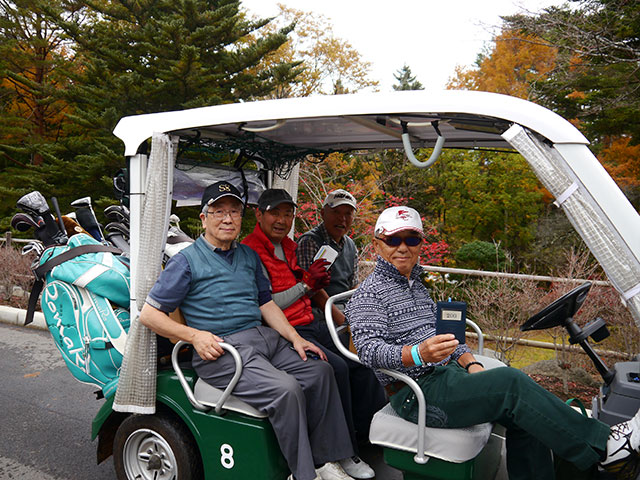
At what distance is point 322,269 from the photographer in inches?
127

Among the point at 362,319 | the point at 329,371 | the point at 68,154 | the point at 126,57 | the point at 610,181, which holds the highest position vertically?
the point at 126,57

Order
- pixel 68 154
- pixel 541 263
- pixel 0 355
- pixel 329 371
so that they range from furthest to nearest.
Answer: pixel 68 154 < pixel 541 263 < pixel 0 355 < pixel 329 371

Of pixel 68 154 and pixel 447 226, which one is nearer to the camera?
pixel 447 226

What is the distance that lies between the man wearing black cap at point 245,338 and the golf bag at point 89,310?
58 cm

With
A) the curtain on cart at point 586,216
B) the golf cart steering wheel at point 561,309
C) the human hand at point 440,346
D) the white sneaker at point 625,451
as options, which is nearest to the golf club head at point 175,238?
the human hand at point 440,346

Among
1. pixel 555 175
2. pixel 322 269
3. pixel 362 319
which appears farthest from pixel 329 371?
pixel 555 175

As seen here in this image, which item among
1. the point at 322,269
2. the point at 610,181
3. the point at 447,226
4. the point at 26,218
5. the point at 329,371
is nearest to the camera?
the point at 610,181

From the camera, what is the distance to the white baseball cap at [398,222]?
7.71 feet

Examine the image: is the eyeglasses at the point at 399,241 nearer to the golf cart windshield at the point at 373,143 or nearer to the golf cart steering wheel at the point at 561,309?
the golf cart windshield at the point at 373,143

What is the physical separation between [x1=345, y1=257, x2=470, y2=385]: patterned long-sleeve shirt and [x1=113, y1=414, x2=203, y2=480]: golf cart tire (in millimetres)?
1137

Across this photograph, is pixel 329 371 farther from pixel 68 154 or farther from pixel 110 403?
pixel 68 154

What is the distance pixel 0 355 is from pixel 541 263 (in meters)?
12.8

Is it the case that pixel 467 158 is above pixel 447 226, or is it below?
above

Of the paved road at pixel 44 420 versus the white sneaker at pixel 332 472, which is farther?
the paved road at pixel 44 420
